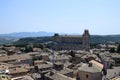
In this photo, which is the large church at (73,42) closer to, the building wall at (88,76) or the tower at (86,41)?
the tower at (86,41)

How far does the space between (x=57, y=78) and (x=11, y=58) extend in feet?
119

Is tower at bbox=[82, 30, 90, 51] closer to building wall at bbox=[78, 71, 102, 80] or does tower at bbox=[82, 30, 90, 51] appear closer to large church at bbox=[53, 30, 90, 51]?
large church at bbox=[53, 30, 90, 51]

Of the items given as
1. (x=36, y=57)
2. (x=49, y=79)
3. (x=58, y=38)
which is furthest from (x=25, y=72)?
(x=58, y=38)

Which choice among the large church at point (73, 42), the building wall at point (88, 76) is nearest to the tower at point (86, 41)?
the large church at point (73, 42)

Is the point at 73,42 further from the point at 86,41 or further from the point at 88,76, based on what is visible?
the point at 88,76

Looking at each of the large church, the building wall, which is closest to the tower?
the large church

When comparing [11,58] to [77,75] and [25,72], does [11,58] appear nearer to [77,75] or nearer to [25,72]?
[25,72]

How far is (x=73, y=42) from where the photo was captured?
427ft

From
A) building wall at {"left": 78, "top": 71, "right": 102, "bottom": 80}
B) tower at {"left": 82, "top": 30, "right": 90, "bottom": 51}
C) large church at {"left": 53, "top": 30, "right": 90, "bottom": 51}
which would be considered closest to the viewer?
building wall at {"left": 78, "top": 71, "right": 102, "bottom": 80}

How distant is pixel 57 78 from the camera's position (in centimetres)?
3881

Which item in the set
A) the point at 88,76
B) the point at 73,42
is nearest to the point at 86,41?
the point at 73,42

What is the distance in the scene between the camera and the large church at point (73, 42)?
122706 millimetres

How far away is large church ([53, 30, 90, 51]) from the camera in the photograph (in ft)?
403

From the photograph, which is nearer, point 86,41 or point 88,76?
point 88,76
